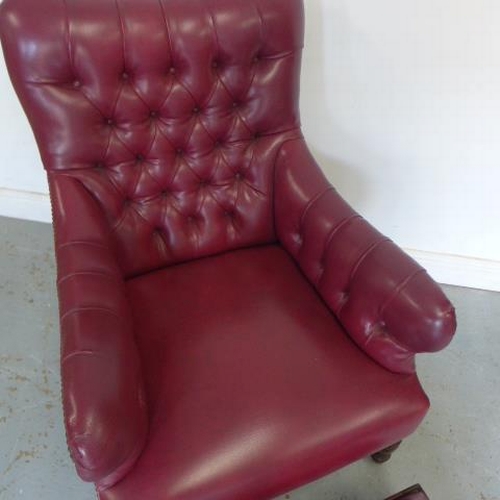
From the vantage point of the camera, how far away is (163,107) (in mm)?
1063

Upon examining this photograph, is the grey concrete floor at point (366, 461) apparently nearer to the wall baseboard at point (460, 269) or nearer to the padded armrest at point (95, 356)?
the wall baseboard at point (460, 269)

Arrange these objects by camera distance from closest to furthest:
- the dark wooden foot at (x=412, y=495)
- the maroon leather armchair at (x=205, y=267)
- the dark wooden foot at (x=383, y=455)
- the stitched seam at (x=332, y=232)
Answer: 1. the maroon leather armchair at (x=205, y=267)
2. the dark wooden foot at (x=412, y=495)
3. the stitched seam at (x=332, y=232)
4. the dark wooden foot at (x=383, y=455)

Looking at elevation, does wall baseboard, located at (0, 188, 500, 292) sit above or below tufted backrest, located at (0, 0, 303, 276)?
below

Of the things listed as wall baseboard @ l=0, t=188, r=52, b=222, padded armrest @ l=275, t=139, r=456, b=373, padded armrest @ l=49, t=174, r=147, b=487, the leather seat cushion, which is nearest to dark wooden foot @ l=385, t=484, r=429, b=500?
the leather seat cushion

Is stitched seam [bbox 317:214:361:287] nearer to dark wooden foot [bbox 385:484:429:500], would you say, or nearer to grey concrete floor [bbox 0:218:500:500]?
dark wooden foot [bbox 385:484:429:500]

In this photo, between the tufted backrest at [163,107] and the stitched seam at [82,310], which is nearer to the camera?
the stitched seam at [82,310]

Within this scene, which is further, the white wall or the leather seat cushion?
the white wall

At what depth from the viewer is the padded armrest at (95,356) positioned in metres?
0.69

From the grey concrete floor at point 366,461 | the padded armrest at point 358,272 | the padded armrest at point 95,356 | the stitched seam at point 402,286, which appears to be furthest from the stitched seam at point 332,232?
the grey concrete floor at point 366,461

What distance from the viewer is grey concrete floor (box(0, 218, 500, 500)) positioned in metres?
1.19

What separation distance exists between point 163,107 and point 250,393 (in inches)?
26.0

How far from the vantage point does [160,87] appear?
1.04 metres

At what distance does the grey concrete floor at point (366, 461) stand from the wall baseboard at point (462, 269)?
0.12ft

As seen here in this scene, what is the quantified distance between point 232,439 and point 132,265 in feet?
1.64
